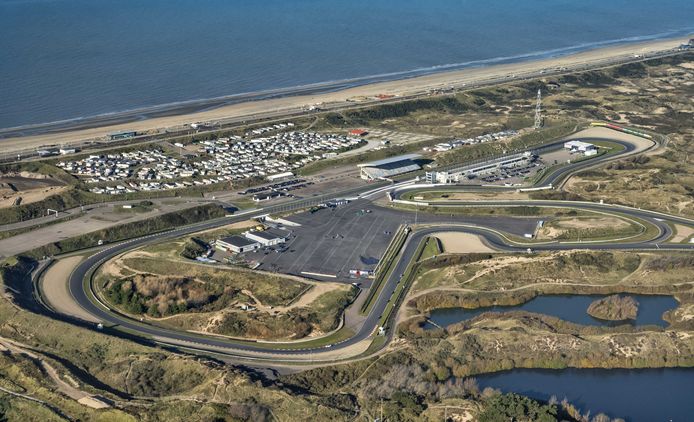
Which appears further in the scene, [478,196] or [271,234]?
[478,196]

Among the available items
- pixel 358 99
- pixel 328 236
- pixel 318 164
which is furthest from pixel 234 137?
pixel 328 236

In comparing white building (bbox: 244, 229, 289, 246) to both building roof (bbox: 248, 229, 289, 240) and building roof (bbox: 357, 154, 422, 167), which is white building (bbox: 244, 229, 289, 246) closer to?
building roof (bbox: 248, 229, 289, 240)

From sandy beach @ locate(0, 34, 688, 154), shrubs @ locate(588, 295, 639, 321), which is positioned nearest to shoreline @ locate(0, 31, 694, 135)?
sandy beach @ locate(0, 34, 688, 154)

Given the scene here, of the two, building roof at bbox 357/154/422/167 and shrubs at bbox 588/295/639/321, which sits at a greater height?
building roof at bbox 357/154/422/167

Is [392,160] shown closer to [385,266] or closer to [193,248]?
[385,266]

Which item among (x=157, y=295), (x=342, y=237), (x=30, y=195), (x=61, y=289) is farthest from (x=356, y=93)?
(x=61, y=289)
